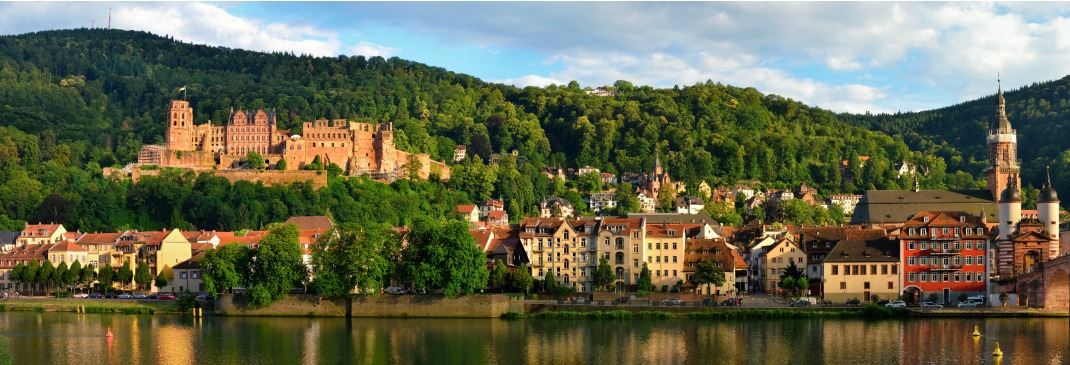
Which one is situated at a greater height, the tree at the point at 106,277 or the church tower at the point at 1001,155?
the church tower at the point at 1001,155

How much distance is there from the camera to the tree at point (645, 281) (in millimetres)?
80206

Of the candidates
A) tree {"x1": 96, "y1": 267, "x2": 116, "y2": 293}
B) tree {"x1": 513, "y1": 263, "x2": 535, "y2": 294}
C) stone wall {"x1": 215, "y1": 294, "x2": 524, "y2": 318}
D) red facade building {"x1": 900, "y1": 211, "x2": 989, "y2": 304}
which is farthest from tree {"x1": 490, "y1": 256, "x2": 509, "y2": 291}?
tree {"x1": 96, "y1": 267, "x2": 116, "y2": 293}

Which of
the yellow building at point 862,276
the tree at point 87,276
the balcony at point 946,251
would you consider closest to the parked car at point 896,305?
the yellow building at point 862,276

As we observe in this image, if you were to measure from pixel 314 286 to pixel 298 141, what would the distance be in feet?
225

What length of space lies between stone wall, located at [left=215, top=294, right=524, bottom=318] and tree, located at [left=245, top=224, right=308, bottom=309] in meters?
0.71

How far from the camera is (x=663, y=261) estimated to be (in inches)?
3268

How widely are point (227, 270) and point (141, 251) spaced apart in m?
21.3

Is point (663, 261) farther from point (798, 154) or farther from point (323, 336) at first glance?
point (798, 154)

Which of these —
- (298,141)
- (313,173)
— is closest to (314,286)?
(313,173)

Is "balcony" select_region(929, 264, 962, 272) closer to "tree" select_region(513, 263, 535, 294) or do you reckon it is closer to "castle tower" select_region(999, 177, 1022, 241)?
"castle tower" select_region(999, 177, 1022, 241)

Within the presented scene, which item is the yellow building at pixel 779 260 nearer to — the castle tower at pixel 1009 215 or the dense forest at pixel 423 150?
the castle tower at pixel 1009 215

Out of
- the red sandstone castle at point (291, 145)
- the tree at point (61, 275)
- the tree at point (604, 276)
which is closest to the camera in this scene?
the tree at point (604, 276)

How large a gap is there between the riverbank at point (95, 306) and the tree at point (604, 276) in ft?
81.2

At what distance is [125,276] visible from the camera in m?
89.9
